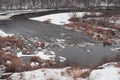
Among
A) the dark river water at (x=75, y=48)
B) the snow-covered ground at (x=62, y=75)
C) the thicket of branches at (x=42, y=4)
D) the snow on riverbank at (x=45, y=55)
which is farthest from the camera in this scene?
the thicket of branches at (x=42, y=4)

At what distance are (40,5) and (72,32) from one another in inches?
1732

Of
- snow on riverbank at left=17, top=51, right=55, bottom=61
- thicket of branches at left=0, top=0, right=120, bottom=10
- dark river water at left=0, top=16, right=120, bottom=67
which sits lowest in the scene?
thicket of branches at left=0, top=0, right=120, bottom=10

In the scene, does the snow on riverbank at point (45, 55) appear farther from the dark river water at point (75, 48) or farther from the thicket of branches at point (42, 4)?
the thicket of branches at point (42, 4)

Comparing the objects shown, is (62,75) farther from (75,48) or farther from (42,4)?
(42,4)

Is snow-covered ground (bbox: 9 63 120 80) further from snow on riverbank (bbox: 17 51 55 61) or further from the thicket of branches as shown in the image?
the thicket of branches

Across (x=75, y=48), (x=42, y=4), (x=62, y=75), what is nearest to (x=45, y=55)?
(x=75, y=48)

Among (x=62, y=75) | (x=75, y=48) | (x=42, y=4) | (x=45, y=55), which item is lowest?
(x=42, y=4)

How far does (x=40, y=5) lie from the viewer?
82.2 m

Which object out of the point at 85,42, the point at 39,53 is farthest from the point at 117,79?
the point at 85,42

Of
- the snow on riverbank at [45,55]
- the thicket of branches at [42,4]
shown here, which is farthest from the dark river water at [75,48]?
the thicket of branches at [42,4]

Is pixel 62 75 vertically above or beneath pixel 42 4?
above

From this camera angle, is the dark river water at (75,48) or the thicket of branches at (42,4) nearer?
the dark river water at (75,48)

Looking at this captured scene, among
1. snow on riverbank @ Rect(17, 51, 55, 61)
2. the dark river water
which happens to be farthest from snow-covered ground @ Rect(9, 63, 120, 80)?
snow on riverbank @ Rect(17, 51, 55, 61)

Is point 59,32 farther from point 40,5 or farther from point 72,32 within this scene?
point 40,5
